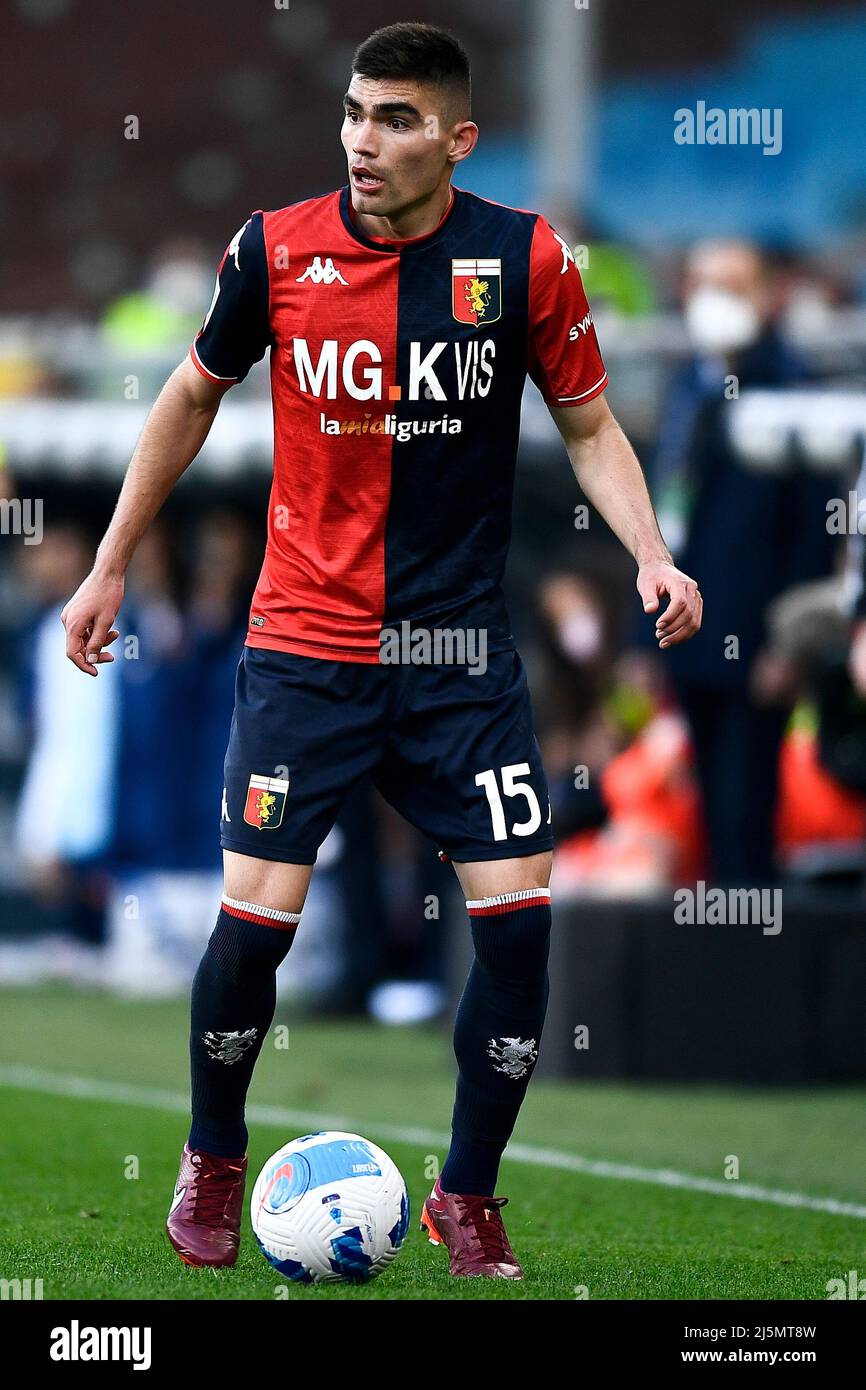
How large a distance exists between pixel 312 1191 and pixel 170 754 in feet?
25.5

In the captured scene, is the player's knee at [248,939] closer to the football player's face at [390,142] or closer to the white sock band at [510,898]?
the white sock band at [510,898]

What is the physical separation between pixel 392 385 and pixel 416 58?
660 millimetres

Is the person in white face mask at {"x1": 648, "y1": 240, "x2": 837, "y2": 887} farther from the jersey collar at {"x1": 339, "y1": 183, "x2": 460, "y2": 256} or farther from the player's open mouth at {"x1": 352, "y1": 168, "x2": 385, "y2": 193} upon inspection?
the player's open mouth at {"x1": 352, "y1": 168, "x2": 385, "y2": 193}

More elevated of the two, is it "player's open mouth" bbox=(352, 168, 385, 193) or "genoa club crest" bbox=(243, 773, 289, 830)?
"player's open mouth" bbox=(352, 168, 385, 193)

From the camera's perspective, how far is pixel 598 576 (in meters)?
11.0

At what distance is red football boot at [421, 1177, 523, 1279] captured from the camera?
4.76m

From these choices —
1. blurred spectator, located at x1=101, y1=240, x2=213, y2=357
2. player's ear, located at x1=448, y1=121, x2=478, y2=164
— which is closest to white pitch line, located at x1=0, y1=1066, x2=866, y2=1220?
player's ear, located at x1=448, y1=121, x2=478, y2=164

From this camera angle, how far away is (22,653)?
13141 millimetres

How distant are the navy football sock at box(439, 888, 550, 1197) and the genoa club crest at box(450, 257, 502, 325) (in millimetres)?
1182

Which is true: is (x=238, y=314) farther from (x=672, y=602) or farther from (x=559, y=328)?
(x=672, y=602)

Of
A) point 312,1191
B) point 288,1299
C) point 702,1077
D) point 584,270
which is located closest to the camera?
point 288,1299

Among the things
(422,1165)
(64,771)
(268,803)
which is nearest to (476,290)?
(268,803)
